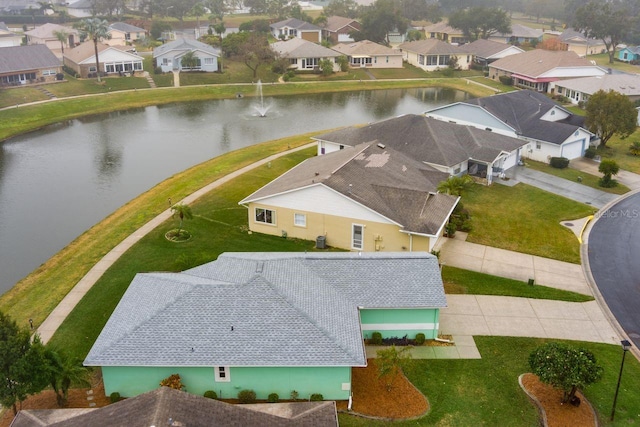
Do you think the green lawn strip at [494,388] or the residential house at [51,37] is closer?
the green lawn strip at [494,388]

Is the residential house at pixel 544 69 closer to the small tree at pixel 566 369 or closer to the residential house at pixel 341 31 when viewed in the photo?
the residential house at pixel 341 31

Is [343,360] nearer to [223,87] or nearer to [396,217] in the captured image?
[396,217]

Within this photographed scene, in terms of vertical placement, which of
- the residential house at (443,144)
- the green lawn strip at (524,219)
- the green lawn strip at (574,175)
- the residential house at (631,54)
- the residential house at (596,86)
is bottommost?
the green lawn strip at (524,219)

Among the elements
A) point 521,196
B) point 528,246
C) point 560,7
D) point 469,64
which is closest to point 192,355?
point 528,246

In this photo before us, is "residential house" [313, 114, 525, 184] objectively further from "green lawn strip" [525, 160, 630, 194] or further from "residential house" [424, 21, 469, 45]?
"residential house" [424, 21, 469, 45]

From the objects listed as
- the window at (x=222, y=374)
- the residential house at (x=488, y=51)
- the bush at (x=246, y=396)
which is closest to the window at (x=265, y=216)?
the window at (x=222, y=374)

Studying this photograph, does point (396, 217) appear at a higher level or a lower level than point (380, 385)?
higher

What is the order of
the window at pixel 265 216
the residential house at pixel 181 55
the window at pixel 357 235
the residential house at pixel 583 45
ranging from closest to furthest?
1. the window at pixel 357 235
2. the window at pixel 265 216
3. the residential house at pixel 181 55
4. the residential house at pixel 583 45

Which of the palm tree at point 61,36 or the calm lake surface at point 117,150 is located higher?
the palm tree at point 61,36
